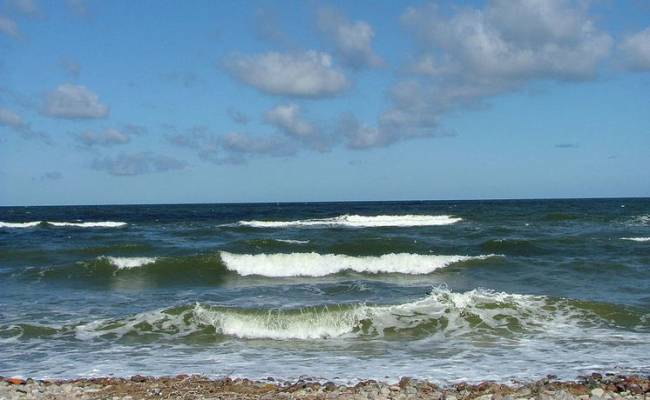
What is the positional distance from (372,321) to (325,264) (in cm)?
882

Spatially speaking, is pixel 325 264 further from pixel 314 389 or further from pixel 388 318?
pixel 314 389

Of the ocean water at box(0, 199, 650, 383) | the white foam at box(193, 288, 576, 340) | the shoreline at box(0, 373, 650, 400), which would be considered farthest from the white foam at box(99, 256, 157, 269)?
the shoreline at box(0, 373, 650, 400)

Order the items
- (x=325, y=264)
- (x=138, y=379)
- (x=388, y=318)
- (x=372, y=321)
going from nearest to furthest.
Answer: (x=138, y=379)
(x=372, y=321)
(x=388, y=318)
(x=325, y=264)

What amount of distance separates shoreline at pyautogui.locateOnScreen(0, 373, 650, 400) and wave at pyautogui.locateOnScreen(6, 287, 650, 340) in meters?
3.20

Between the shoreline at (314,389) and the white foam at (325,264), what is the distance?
38.6 ft

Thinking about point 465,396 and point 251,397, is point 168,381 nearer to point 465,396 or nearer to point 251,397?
point 251,397

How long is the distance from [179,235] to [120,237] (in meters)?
2.94

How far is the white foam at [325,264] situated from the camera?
19.6 meters

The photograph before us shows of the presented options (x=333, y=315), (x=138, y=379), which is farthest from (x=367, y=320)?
(x=138, y=379)

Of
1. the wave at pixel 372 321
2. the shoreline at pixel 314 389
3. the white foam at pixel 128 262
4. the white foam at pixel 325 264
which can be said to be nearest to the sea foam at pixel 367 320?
the wave at pixel 372 321

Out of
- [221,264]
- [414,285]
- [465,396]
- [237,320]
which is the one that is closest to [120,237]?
[221,264]

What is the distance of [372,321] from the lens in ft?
37.7

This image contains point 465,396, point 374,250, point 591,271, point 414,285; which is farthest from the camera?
point 374,250

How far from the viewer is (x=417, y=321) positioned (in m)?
11.5
